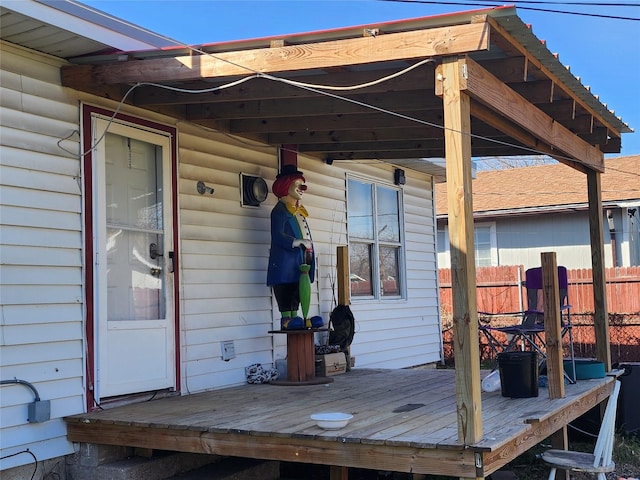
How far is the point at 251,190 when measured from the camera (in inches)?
254

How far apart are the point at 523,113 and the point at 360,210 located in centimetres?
374

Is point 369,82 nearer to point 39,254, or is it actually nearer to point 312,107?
point 312,107

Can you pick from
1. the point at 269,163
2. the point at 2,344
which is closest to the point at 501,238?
the point at 269,163

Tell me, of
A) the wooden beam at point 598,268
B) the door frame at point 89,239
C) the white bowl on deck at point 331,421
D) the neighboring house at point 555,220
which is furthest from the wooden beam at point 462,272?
the neighboring house at point 555,220

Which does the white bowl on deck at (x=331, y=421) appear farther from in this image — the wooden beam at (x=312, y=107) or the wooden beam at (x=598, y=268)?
the wooden beam at (x=598, y=268)

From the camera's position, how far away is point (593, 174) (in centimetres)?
698

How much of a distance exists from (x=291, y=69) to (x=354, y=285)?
14.5 ft

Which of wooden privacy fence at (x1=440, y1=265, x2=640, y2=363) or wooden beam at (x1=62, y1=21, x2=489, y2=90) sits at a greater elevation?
wooden beam at (x1=62, y1=21, x2=489, y2=90)

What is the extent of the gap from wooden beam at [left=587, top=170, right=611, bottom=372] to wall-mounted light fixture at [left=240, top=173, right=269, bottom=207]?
3125 mm

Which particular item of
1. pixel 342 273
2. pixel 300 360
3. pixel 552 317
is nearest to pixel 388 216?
pixel 342 273

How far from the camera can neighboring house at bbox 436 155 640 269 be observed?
15305mm

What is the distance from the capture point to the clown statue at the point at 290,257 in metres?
6.19

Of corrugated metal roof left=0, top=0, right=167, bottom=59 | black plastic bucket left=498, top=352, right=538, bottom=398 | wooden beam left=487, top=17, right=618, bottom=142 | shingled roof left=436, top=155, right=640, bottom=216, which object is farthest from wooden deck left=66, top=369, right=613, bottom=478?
shingled roof left=436, top=155, right=640, bottom=216

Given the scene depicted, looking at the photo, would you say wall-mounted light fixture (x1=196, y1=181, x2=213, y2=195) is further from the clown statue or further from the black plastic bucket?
the black plastic bucket
